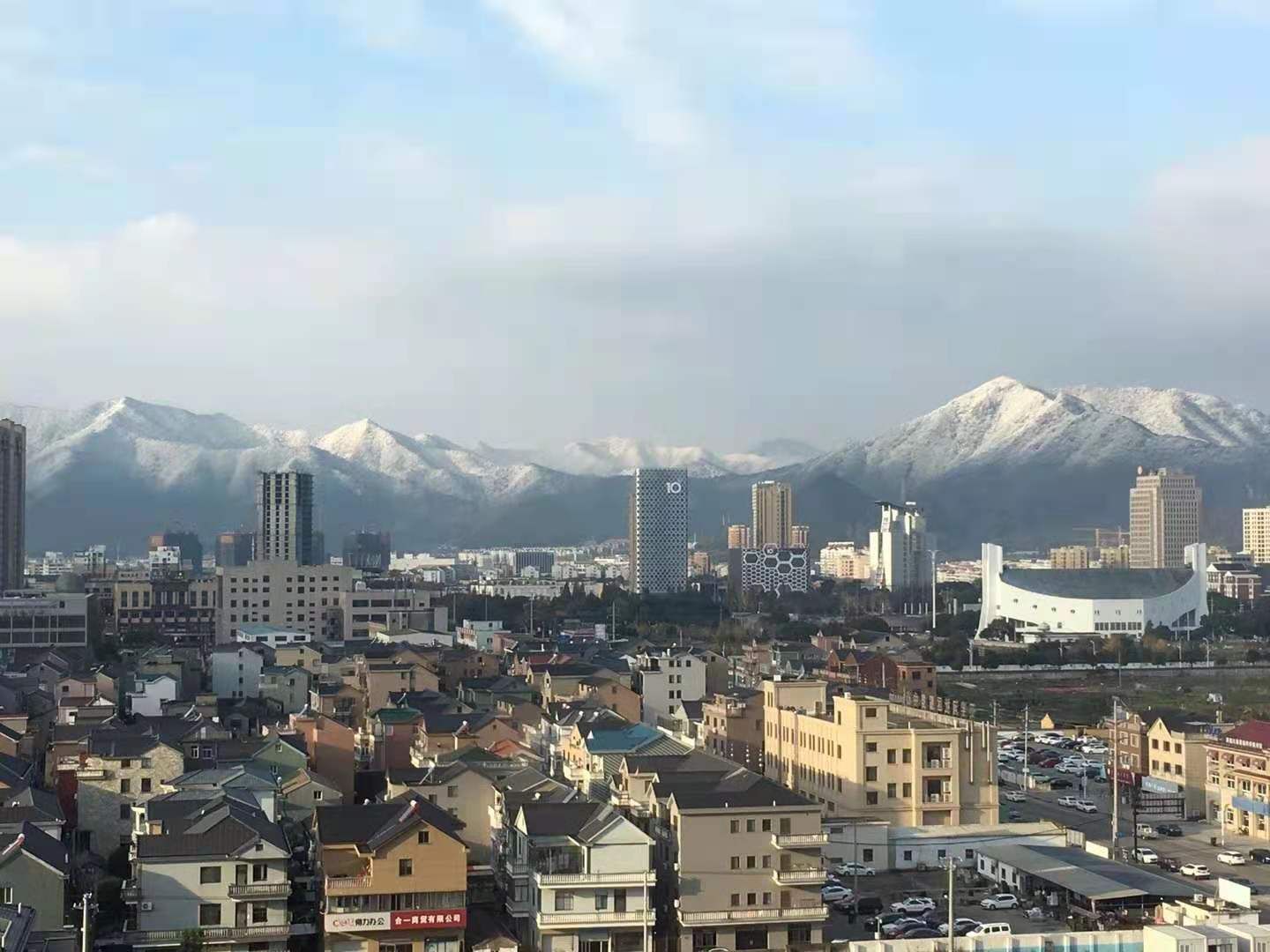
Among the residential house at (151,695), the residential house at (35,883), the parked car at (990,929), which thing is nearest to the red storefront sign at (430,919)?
the residential house at (35,883)

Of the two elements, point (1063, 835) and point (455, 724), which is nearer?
point (1063, 835)

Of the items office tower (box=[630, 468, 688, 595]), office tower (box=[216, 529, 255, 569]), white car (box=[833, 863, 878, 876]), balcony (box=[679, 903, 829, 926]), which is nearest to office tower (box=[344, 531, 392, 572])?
office tower (box=[216, 529, 255, 569])

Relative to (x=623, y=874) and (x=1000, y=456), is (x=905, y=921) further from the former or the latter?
(x=1000, y=456)

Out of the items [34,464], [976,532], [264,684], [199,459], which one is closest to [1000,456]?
[976,532]

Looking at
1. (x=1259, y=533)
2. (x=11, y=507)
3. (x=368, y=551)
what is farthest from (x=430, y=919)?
(x=1259, y=533)

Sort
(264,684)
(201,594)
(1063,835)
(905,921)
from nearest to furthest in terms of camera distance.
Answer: (905,921) < (1063,835) < (264,684) < (201,594)

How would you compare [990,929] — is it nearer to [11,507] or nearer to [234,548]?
[11,507]
